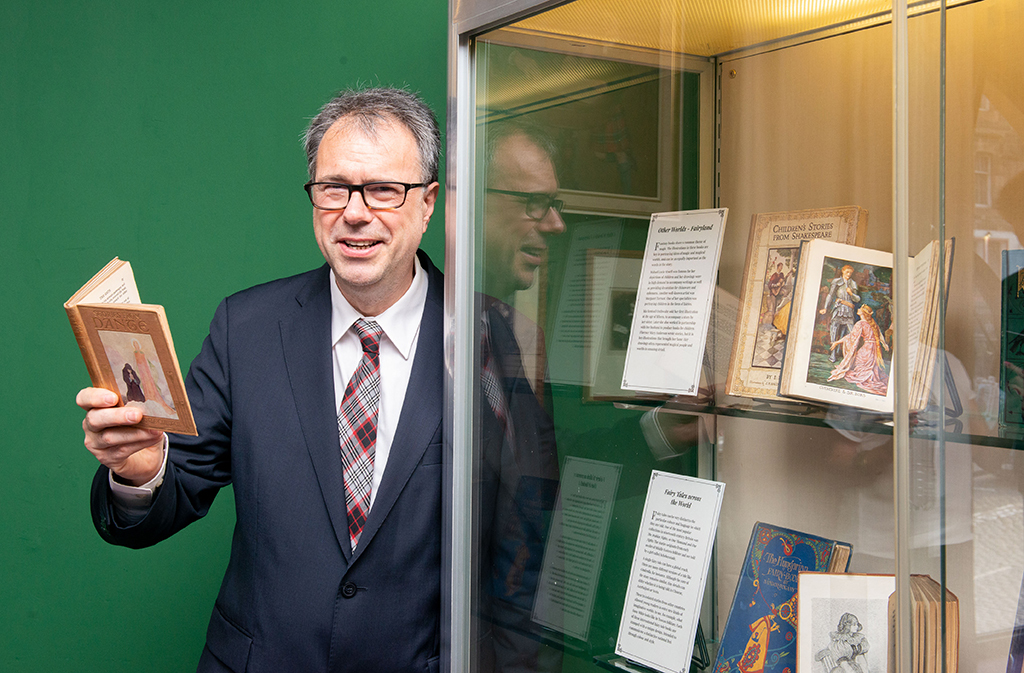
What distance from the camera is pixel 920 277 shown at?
0.85 metres

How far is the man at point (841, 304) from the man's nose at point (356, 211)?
84cm

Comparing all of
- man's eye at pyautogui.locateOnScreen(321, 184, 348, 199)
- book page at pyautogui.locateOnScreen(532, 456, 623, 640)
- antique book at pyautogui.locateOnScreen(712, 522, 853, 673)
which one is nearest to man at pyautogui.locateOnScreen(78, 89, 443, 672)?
man's eye at pyautogui.locateOnScreen(321, 184, 348, 199)

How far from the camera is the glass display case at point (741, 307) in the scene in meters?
0.85

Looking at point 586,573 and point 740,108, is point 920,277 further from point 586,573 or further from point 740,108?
point 586,573

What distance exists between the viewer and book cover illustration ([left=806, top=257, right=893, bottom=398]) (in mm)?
935

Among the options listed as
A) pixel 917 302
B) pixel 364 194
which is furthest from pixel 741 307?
pixel 364 194

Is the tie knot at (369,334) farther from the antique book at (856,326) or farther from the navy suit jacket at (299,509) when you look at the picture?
the antique book at (856,326)

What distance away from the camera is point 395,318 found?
158cm

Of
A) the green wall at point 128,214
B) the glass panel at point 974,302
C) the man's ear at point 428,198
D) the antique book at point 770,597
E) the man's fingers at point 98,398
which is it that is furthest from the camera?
the green wall at point 128,214

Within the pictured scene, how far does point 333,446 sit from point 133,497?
0.36m

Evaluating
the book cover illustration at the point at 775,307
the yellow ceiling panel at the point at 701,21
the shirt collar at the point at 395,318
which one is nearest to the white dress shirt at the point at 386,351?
the shirt collar at the point at 395,318

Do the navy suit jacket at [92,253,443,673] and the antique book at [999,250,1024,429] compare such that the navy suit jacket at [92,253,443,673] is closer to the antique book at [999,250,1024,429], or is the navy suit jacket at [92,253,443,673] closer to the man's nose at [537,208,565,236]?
the man's nose at [537,208,565,236]

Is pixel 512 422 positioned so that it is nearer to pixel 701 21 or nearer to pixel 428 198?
pixel 428 198

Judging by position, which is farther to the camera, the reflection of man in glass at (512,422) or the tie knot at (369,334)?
the tie knot at (369,334)
